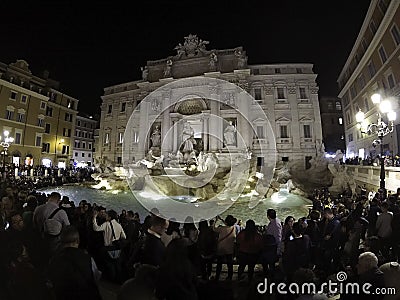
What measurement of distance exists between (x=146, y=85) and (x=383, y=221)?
30512 millimetres

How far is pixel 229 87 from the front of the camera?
89.0ft

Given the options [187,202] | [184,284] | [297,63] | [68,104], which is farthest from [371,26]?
[68,104]

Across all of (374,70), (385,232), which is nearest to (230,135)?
(374,70)

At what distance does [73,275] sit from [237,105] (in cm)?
2621

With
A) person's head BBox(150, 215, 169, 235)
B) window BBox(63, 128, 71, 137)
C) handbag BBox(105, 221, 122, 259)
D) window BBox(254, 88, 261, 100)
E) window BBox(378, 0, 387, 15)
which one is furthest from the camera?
window BBox(63, 128, 71, 137)

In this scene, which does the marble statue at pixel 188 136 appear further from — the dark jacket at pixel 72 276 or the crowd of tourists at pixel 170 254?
the dark jacket at pixel 72 276

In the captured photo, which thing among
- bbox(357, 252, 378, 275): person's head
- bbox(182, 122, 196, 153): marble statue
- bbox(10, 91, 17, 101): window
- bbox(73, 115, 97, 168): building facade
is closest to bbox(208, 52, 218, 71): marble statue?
bbox(182, 122, 196, 153): marble statue

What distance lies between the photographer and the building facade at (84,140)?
131 ft

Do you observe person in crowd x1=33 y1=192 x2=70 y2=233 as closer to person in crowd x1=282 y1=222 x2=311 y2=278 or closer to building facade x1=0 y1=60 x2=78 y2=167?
person in crowd x1=282 y1=222 x2=311 y2=278

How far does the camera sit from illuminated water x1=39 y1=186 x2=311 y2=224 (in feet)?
35.8

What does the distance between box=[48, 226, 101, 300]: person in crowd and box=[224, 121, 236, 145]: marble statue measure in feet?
79.1

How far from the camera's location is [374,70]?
20.8 m

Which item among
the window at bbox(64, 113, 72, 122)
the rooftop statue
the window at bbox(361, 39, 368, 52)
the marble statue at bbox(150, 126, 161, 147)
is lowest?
the marble statue at bbox(150, 126, 161, 147)

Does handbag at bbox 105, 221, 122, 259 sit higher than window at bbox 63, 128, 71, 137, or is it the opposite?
window at bbox 63, 128, 71, 137
